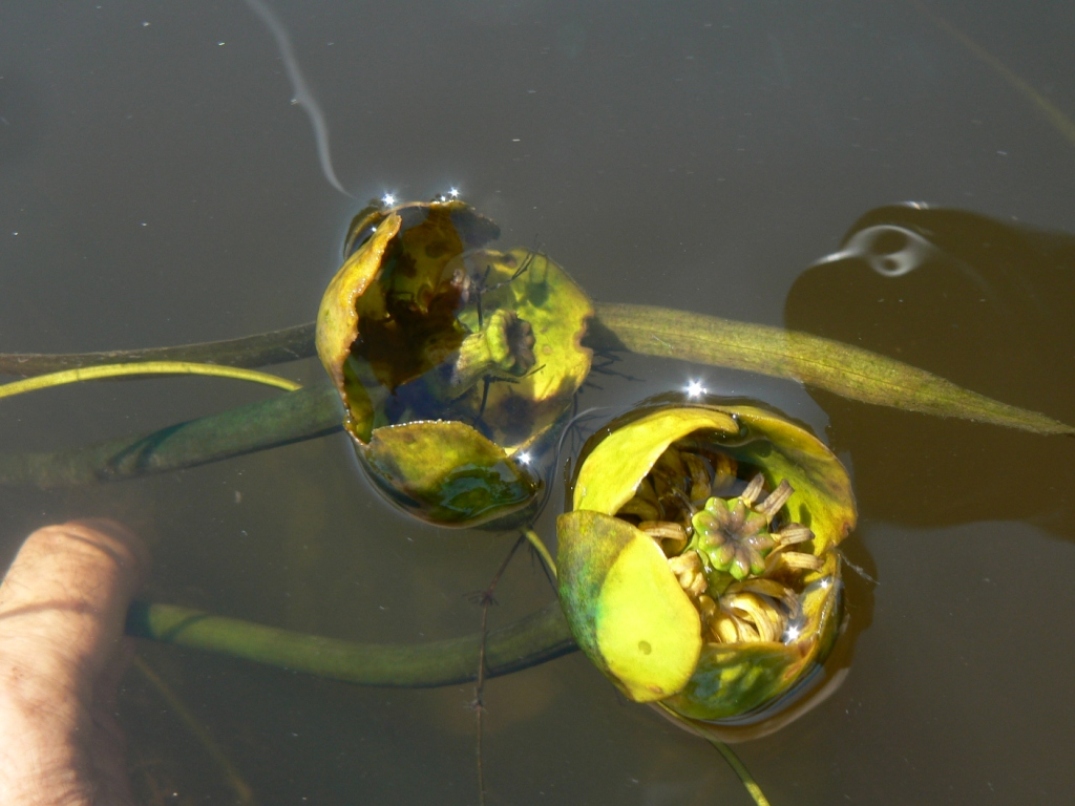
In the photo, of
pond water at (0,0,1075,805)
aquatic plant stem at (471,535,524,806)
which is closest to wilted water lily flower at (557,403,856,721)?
pond water at (0,0,1075,805)

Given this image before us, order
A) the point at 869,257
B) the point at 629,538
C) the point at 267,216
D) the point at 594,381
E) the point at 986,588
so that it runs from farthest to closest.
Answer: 1. the point at 267,216
2. the point at 869,257
3. the point at 594,381
4. the point at 986,588
5. the point at 629,538

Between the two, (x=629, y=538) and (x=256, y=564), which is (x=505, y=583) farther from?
(x=629, y=538)

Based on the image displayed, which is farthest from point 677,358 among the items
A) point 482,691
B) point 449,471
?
point 482,691

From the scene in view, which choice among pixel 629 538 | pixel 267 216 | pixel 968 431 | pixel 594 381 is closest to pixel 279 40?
pixel 267 216

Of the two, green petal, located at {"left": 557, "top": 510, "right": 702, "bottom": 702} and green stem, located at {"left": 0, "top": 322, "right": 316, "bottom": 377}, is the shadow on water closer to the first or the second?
green petal, located at {"left": 557, "top": 510, "right": 702, "bottom": 702}

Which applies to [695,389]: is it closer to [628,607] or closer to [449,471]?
[449,471]

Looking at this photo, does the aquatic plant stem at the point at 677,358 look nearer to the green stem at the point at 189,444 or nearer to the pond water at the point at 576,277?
the green stem at the point at 189,444
